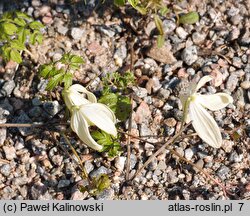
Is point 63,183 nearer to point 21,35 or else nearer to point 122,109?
point 122,109

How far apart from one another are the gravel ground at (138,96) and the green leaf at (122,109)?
0.10 m

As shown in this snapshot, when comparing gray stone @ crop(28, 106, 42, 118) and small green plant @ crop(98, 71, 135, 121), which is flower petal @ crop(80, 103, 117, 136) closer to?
small green plant @ crop(98, 71, 135, 121)

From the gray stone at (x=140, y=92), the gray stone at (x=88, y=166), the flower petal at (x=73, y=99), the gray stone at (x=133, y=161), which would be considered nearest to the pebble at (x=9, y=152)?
the gray stone at (x=88, y=166)

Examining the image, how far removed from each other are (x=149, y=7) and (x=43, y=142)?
97 centimetres

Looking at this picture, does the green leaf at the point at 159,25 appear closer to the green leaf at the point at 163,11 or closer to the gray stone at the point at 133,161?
the green leaf at the point at 163,11

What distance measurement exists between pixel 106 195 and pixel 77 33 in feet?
3.16

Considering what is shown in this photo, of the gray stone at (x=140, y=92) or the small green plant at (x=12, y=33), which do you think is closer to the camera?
the small green plant at (x=12, y=33)

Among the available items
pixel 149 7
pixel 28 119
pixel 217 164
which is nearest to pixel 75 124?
pixel 28 119

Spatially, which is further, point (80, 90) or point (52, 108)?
point (52, 108)

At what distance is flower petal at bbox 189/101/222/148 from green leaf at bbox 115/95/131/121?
0.41 meters

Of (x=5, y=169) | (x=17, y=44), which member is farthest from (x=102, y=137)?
(x=17, y=44)

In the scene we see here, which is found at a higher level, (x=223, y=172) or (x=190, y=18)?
(x=190, y=18)

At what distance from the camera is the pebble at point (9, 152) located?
8.46ft

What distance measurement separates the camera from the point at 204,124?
2252 millimetres
